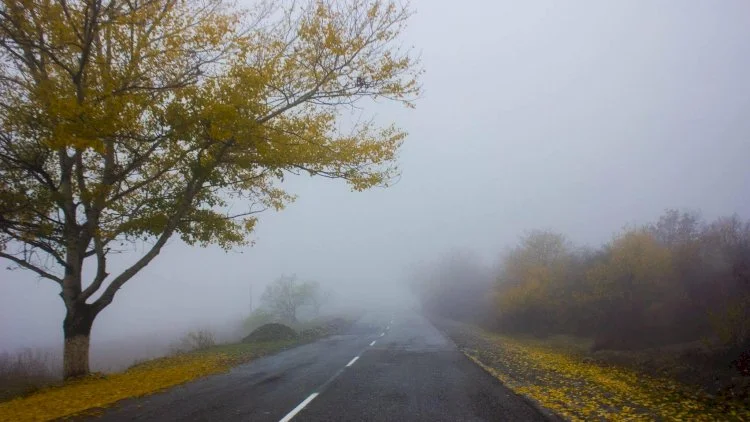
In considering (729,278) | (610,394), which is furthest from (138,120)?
(729,278)

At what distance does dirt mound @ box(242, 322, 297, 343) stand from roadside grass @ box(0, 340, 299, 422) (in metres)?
7.85

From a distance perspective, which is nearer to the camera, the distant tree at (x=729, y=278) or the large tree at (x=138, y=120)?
the large tree at (x=138, y=120)

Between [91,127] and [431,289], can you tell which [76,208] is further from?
[431,289]

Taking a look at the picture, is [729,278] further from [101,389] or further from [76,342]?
[76,342]

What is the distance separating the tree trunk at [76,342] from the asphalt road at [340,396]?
152 inches

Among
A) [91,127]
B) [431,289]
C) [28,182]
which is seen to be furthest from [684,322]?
[431,289]

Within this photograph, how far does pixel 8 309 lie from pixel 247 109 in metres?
159

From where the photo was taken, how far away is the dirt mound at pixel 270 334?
23.1 metres

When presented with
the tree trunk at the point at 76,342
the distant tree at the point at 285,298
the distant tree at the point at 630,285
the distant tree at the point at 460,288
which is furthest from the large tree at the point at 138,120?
the distant tree at the point at 285,298

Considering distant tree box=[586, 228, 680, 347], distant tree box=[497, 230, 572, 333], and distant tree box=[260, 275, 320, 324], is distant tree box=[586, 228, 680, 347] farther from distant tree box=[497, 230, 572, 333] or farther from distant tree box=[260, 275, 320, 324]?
distant tree box=[260, 275, 320, 324]

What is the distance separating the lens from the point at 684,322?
23.3 meters

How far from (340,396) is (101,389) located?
5716 mm

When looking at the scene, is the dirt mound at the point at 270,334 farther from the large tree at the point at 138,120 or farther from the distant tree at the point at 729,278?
the distant tree at the point at 729,278

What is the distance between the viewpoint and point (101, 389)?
381 inches
